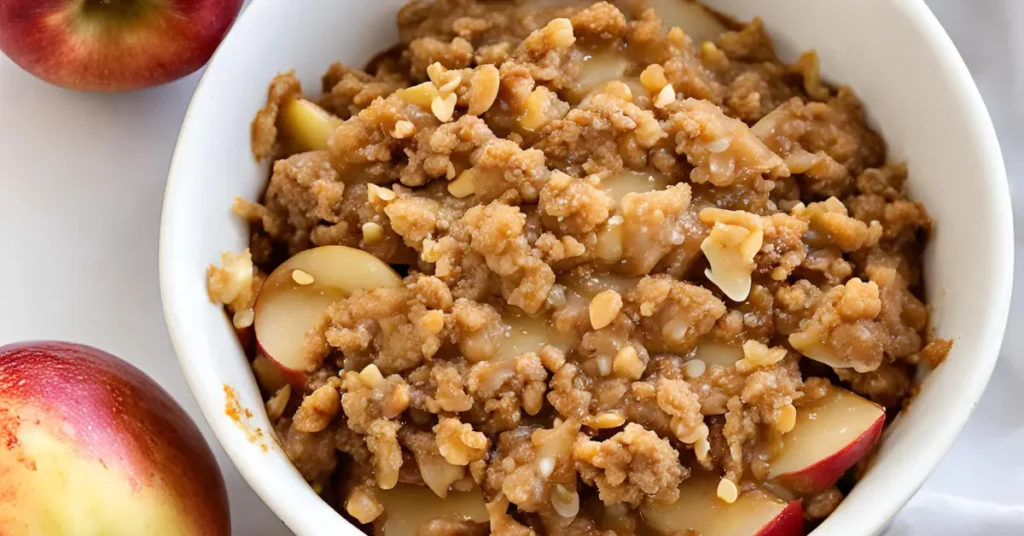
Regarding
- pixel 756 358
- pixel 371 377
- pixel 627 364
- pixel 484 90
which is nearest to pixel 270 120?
pixel 484 90

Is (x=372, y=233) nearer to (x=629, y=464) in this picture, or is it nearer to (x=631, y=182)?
(x=631, y=182)

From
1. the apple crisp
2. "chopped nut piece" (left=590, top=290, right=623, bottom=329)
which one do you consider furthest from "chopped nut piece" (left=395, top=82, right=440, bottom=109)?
"chopped nut piece" (left=590, top=290, right=623, bottom=329)

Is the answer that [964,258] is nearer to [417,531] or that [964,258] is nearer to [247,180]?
[417,531]

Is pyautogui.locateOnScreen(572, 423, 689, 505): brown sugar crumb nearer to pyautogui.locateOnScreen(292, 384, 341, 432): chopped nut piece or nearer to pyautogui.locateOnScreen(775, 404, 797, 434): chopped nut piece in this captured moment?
pyautogui.locateOnScreen(775, 404, 797, 434): chopped nut piece

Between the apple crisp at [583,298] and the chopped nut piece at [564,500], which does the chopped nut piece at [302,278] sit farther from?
the chopped nut piece at [564,500]

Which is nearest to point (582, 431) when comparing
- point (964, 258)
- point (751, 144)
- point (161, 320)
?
point (751, 144)

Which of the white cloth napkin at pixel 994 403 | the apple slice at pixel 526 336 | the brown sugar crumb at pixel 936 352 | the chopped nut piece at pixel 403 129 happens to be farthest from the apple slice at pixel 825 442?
the chopped nut piece at pixel 403 129
